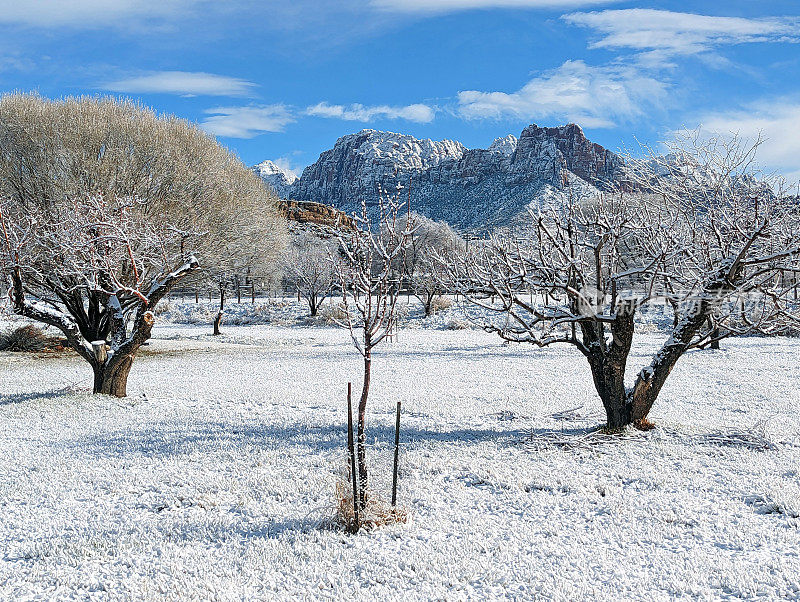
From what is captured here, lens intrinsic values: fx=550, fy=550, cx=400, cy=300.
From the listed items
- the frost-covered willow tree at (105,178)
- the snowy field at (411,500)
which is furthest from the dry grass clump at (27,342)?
the snowy field at (411,500)

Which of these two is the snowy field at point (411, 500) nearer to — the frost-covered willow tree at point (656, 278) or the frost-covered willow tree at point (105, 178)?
the frost-covered willow tree at point (656, 278)

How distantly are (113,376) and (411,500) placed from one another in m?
9.83

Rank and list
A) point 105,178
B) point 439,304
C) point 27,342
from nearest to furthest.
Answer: point 105,178 < point 27,342 < point 439,304

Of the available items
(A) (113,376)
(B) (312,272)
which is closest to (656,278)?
(A) (113,376)

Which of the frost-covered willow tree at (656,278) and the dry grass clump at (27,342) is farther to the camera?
the dry grass clump at (27,342)

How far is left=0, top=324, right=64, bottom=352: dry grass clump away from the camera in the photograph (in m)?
24.5

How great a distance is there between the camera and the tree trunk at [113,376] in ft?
43.6

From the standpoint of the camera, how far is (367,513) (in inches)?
229

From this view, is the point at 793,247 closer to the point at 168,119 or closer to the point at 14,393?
the point at 14,393

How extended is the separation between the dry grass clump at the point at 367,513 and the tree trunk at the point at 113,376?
31.2ft

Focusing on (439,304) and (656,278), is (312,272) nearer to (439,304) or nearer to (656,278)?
(439,304)

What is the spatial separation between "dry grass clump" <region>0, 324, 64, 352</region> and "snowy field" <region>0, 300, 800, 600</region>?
12.3 metres

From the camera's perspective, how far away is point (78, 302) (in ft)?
72.0

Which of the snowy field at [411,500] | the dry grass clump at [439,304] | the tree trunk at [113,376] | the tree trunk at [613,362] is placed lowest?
the snowy field at [411,500]
